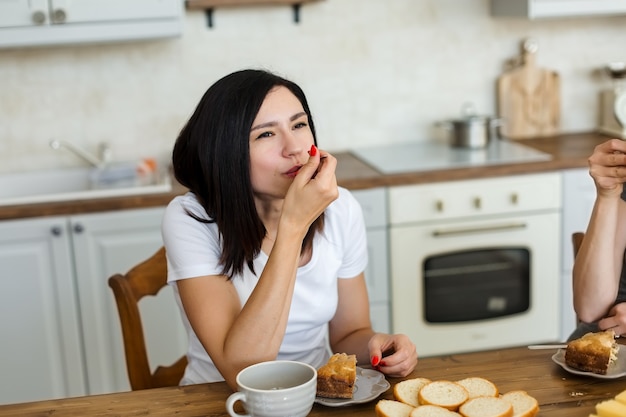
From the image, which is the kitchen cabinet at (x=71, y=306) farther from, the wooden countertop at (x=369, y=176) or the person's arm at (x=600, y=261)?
the person's arm at (x=600, y=261)

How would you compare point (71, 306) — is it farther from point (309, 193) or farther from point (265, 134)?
point (309, 193)

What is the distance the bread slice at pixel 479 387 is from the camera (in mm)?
1335

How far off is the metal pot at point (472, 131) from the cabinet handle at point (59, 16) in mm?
1457

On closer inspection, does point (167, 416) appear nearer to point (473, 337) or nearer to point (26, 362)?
point (26, 362)

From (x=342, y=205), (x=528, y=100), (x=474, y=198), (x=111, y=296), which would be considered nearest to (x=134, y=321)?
(x=342, y=205)

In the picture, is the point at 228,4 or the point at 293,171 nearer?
the point at 293,171

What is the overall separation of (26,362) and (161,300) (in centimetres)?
49

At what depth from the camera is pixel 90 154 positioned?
10.8 ft

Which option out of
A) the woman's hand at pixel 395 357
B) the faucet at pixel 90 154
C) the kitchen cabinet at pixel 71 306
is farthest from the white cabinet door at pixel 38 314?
the woman's hand at pixel 395 357

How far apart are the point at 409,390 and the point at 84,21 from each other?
6.47 feet

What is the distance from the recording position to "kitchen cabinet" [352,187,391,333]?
2941mm

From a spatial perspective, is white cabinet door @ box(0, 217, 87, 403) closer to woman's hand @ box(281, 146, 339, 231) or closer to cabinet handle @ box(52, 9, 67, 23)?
cabinet handle @ box(52, 9, 67, 23)

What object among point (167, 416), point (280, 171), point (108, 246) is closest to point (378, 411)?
point (167, 416)

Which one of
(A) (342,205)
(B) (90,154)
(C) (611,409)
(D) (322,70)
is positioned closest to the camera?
(C) (611,409)
